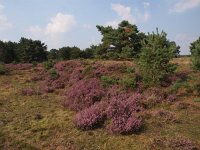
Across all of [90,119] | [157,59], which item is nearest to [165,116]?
[90,119]

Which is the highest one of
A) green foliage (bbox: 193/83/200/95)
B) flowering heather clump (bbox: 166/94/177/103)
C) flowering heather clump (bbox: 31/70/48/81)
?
flowering heather clump (bbox: 31/70/48/81)

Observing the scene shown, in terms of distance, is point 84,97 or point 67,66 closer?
point 84,97

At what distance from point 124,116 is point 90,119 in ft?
5.27

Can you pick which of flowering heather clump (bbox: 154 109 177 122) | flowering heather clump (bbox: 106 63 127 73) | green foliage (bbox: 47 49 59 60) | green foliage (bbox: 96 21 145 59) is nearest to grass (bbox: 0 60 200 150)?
flowering heather clump (bbox: 154 109 177 122)

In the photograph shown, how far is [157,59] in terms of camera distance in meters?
22.2

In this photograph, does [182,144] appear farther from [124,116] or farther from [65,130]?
[65,130]

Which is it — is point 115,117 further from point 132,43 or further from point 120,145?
point 132,43

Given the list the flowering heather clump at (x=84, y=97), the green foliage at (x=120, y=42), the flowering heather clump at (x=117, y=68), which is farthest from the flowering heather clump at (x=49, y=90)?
the green foliage at (x=120, y=42)

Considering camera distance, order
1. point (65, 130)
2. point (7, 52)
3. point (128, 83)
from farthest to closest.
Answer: point (7, 52) → point (128, 83) → point (65, 130)

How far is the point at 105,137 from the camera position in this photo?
1334 cm

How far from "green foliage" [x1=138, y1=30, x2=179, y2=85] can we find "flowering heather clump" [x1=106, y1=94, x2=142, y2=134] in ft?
18.6

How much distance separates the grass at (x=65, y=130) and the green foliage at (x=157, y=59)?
3401 millimetres

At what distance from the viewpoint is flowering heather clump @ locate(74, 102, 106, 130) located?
14.4 metres

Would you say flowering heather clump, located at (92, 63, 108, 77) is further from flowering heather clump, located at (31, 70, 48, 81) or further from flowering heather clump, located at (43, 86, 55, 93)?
flowering heather clump, located at (31, 70, 48, 81)
